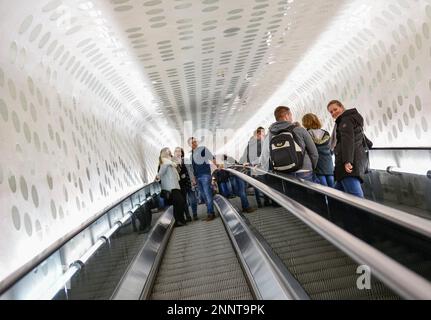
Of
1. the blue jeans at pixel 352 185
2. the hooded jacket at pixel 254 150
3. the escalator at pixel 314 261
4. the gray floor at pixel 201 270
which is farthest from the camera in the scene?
the hooded jacket at pixel 254 150

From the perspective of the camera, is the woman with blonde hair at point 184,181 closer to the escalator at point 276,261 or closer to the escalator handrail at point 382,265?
the escalator at point 276,261

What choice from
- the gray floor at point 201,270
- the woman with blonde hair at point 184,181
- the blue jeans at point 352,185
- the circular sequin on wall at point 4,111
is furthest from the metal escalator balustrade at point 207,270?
the circular sequin on wall at point 4,111

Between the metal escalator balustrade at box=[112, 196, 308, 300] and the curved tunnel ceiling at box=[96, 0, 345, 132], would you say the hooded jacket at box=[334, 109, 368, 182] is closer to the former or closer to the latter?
the metal escalator balustrade at box=[112, 196, 308, 300]

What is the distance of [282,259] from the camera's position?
4.65 meters

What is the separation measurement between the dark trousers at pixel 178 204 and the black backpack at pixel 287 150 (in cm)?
354

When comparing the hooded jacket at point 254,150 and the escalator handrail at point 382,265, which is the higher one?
the hooded jacket at point 254,150

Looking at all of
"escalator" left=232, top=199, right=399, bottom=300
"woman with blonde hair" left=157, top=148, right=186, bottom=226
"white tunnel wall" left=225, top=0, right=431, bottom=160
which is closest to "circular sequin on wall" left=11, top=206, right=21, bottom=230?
"escalator" left=232, top=199, right=399, bottom=300

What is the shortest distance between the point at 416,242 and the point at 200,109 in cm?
1648

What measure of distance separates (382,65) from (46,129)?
6.69 metres

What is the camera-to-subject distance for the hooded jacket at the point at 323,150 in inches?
253

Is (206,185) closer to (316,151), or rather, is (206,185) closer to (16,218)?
(316,151)

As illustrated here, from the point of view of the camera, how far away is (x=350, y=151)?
16.7 feet

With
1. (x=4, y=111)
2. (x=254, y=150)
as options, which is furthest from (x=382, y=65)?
(x=4, y=111)

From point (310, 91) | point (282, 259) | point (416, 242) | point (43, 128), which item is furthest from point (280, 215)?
point (310, 91)
